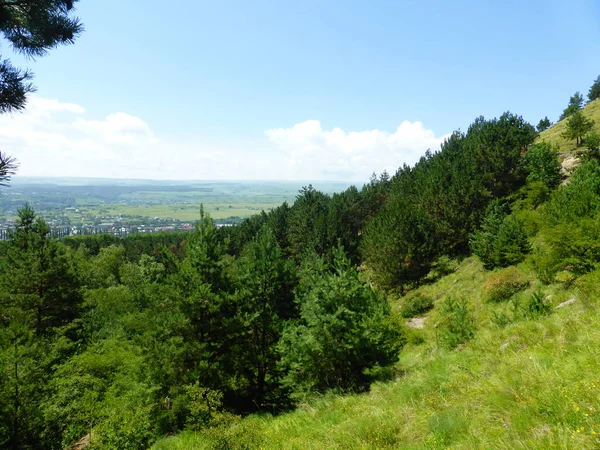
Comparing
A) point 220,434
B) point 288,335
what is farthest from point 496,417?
point 288,335

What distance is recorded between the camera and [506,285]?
21703 millimetres

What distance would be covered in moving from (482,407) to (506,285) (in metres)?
20.4

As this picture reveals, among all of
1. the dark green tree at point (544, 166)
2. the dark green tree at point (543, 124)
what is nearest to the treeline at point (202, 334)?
the dark green tree at point (544, 166)

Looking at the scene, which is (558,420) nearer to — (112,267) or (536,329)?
(536,329)

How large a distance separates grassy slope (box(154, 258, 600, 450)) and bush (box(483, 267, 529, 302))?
39.5 ft

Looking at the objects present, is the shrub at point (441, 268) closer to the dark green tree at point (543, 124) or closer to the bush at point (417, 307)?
the bush at point (417, 307)

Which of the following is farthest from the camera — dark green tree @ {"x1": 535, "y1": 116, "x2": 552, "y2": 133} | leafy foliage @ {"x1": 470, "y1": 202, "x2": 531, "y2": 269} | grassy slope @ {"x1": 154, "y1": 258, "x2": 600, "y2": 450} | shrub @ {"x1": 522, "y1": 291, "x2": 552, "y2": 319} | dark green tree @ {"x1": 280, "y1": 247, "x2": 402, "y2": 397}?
dark green tree @ {"x1": 535, "y1": 116, "x2": 552, "y2": 133}

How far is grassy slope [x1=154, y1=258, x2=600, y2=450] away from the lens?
13.4 feet

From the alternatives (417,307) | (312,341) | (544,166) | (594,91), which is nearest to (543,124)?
(594,91)

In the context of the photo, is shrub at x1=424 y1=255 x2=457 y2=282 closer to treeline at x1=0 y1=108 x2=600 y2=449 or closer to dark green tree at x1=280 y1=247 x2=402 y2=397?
treeline at x1=0 y1=108 x2=600 y2=449

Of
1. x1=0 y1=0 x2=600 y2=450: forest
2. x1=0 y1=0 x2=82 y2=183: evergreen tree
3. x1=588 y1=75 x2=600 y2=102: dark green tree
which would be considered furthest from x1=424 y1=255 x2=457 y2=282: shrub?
x1=588 y1=75 x2=600 y2=102: dark green tree

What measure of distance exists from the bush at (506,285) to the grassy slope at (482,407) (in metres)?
12.0

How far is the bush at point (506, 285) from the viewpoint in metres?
21.2

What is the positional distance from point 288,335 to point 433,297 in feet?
72.9
